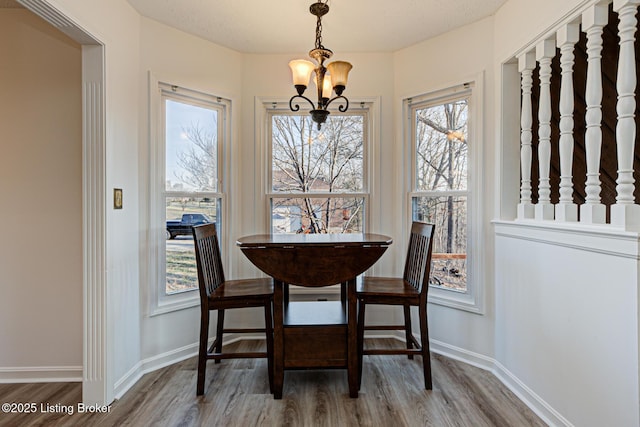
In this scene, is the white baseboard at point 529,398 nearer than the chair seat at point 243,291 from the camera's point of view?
Yes

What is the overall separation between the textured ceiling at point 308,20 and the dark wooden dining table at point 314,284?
1542 millimetres

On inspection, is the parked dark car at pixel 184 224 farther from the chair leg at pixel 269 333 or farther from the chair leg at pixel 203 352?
the chair leg at pixel 269 333

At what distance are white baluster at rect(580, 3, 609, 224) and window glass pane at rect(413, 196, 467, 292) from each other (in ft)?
3.25

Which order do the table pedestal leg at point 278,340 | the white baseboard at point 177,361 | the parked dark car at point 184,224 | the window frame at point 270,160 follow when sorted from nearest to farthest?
the white baseboard at point 177,361 → the table pedestal leg at point 278,340 → the parked dark car at point 184,224 → the window frame at point 270,160

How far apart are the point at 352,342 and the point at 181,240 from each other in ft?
4.90

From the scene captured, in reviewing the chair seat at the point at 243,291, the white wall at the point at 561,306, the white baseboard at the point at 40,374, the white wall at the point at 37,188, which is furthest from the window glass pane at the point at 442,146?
the white baseboard at the point at 40,374

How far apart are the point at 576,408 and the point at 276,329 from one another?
155 centimetres

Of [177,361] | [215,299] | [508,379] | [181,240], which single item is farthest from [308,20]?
[508,379]

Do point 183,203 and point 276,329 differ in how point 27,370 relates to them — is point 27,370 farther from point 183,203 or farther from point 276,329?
point 276,329

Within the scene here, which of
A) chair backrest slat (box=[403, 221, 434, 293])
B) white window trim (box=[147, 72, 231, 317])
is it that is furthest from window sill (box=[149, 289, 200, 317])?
chair backrest slat (box=[403, 221, 434, 293])

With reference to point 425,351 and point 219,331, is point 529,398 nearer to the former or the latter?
point 425,351

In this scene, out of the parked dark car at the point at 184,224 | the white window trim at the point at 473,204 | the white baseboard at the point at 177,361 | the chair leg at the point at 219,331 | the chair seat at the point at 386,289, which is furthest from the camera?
the parked dark car at the point at 184,224

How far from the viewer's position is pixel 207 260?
2.15 metres

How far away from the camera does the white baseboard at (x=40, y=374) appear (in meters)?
2.10
